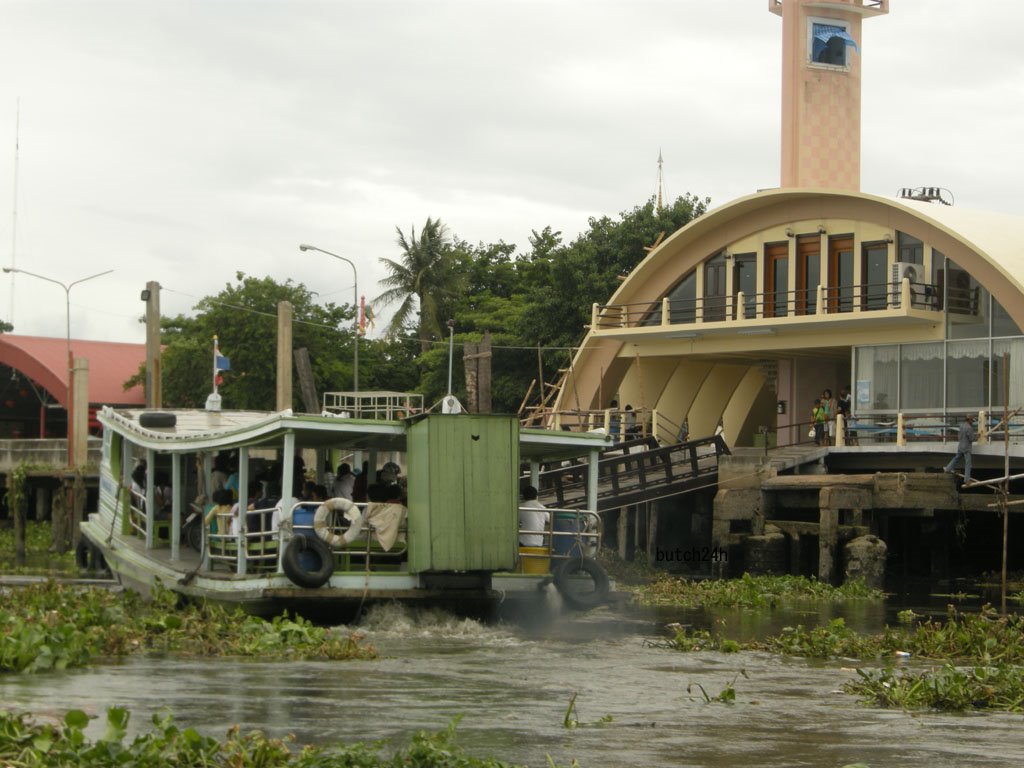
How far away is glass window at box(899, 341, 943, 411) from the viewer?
35656 millimetres

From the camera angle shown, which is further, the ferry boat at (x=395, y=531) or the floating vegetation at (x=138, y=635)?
the ferry boat at (x=395, y=531)

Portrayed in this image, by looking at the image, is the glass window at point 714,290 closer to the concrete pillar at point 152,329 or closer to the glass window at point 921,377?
the glass window at point 921,377

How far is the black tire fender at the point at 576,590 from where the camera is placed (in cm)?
1988

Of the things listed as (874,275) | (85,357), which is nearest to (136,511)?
(874,275)

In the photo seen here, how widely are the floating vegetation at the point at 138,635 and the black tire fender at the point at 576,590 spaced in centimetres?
306

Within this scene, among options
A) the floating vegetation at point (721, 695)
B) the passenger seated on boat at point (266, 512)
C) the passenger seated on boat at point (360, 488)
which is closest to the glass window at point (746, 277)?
the passenger seated on boat at point (360, 488)

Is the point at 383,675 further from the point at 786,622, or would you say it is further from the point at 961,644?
the point at 786,622

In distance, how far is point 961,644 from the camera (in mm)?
18156

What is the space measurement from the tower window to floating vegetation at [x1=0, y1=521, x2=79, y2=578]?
2380cm

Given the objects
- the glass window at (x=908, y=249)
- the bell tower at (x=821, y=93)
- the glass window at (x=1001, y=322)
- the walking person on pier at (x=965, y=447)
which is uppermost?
the bell tower at (x=821, y=93)

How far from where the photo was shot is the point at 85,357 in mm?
61875

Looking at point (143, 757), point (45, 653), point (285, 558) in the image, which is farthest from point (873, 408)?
point (143, 757)

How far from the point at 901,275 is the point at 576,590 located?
18.4 m

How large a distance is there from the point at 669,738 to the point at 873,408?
25.3m
